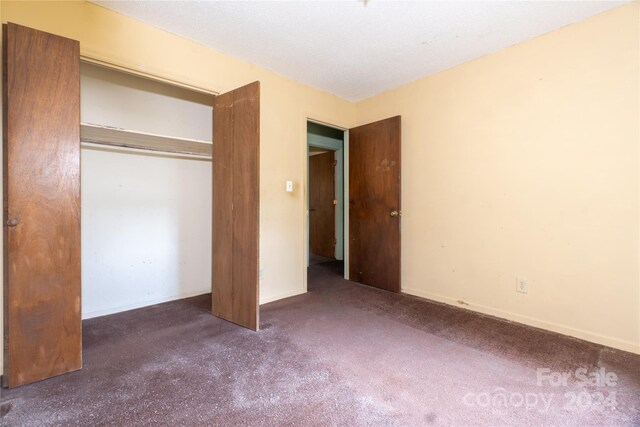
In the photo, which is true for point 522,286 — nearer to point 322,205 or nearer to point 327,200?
point 327,200

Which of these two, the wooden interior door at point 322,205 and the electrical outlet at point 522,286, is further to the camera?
the wooden interior door at point 322,205

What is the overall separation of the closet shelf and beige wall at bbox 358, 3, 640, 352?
7.79 ft

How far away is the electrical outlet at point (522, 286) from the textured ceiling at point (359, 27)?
2.05 metres

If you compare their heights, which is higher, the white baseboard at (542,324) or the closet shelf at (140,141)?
the closet shelf at (140,141)

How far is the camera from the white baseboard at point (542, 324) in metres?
2.04

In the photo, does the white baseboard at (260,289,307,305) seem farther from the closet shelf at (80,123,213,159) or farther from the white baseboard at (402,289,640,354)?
the closet shelf at (80,123,213,159)

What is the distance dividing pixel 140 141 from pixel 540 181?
11.7ft

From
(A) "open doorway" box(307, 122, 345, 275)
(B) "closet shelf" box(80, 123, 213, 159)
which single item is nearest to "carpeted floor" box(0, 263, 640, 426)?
(B) "closet shelf" box(80, 123, 213, 159)

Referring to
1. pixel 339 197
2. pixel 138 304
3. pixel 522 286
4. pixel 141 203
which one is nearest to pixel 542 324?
pixel 522 286

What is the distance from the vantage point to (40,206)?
64.9 inches

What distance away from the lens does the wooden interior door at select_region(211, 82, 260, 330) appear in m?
2.31

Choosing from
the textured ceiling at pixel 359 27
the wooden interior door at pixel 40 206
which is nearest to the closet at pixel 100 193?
the wooden interior door at pixel 40 206

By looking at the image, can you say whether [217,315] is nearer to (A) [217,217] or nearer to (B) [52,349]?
(A) [217,217]

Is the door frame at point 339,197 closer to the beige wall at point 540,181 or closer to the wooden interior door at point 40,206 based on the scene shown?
the beige wall at point 540,181
